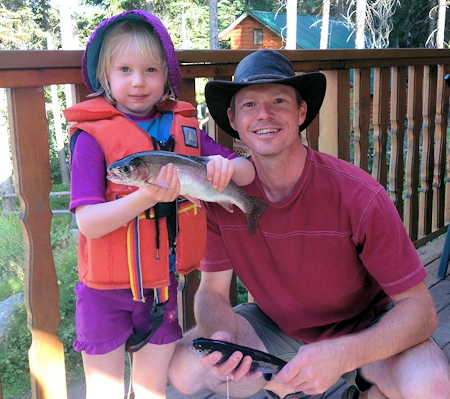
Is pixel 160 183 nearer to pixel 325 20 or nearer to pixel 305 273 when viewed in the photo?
pixel 305 273

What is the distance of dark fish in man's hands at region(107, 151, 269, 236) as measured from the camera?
1498 mm

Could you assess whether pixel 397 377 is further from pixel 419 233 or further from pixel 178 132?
pixel 419 233

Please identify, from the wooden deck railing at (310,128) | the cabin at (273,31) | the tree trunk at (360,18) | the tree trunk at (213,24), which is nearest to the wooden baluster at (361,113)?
the wooden deck railing at (310,128)

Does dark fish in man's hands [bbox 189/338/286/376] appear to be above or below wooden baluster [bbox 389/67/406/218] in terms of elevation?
below

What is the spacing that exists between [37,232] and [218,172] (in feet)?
2.46

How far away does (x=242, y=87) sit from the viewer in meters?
2.10

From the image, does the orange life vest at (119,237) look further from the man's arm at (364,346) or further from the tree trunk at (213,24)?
the tree trunk at (213,24)

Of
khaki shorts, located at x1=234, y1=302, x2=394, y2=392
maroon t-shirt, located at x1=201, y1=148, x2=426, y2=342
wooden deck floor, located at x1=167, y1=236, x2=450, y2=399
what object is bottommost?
wooden deck floor, located at x1=167, y1=236, x2=450, y2=399

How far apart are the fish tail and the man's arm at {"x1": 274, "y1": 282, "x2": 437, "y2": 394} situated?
1.60ft

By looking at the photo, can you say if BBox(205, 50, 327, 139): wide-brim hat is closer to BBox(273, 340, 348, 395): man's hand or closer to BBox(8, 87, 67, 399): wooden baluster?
BBox(8, 87, 67, 399): wooden baluster

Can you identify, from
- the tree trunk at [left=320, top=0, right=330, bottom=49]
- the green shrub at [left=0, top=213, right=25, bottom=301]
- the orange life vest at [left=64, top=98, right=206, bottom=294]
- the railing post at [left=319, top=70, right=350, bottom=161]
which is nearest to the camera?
the orange life vest at [left=64, top=98, right=206, bottom=294]

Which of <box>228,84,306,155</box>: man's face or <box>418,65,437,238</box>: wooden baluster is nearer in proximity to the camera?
<box>228,84,306,155</box>: man's face

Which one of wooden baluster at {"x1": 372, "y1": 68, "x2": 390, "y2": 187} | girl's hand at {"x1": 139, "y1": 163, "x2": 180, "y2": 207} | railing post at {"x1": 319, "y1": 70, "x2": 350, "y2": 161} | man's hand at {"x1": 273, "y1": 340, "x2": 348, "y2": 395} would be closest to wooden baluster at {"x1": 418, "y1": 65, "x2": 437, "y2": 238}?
wooden baluster at {"x1": 372, "y1": 68, "x2": 390, "y2": 187}

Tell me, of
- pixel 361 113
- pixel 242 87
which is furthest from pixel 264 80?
pixel 361 113
